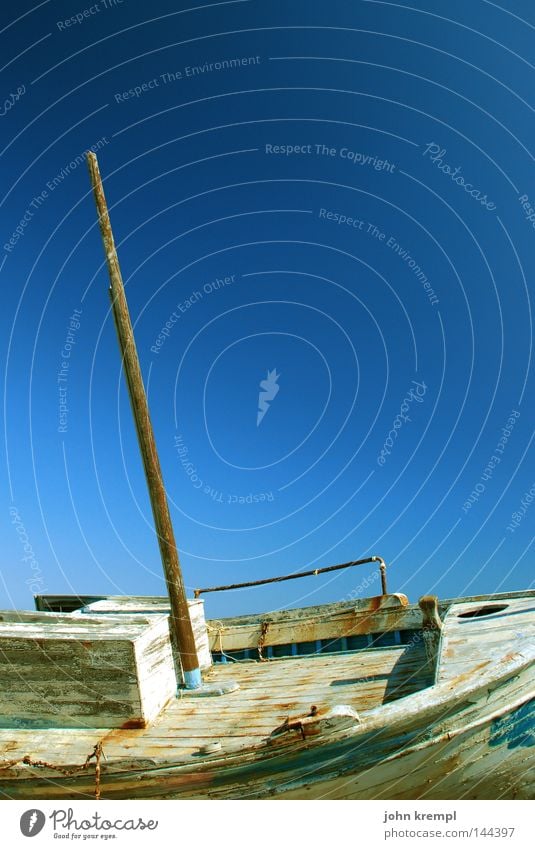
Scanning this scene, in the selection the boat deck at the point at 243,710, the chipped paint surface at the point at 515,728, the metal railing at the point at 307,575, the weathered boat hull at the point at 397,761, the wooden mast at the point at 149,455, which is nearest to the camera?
the weathered boat hull at the point at 397,761

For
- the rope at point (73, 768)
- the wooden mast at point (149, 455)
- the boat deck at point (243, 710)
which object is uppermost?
the wooden mast at point (149, 455)

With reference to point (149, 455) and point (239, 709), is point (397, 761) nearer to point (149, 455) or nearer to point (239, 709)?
point (239, 709)

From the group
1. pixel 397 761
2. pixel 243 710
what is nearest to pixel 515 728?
pixel 397 761

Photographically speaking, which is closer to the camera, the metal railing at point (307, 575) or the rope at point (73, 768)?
the rope at point (73, 768)

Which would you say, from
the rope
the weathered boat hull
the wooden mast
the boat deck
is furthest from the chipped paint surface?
the wooden mast

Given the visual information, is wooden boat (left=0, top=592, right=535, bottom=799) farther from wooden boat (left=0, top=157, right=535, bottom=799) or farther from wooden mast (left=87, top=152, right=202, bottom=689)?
wooden mast (left=87, top=152, right=202, bottom=689)

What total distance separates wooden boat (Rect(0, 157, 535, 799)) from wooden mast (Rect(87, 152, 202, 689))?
0.08ft

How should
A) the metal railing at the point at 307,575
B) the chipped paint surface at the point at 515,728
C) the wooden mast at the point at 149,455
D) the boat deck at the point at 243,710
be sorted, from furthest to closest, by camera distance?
1. the metal railing at the point at 307,575
2. the wooden mast at the point at 149,455
3. the boat deck at the point at 243,710
4. the chipped paint surface at the point at 515,728

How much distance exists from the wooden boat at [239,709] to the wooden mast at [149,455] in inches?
1.0

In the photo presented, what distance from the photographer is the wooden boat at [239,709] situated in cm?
561

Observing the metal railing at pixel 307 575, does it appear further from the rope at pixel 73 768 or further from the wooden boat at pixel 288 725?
the rope at pixel 73 768

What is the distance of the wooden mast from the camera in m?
8.37

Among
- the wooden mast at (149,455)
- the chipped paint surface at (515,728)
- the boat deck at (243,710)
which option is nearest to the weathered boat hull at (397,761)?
the chipped paint surface at (515,728)

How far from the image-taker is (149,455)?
29.1 ft
